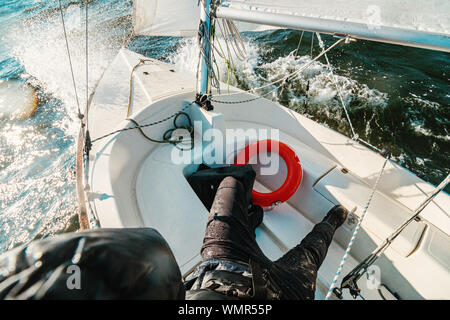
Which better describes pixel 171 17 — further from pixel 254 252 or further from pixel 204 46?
pixel 254 252

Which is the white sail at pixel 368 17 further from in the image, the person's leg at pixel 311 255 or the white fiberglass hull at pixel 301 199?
the person's leg at pixel 311 255

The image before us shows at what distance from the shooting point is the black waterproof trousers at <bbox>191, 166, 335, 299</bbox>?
111cm

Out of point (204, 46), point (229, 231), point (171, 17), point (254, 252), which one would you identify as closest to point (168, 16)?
point (171, 17)

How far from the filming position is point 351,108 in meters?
4.41

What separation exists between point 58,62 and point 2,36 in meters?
4.10

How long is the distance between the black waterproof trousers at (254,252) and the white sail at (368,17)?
→ 114cm

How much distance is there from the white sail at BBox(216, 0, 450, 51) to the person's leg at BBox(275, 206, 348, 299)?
125 cm

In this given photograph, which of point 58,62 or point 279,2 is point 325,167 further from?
point 58,62

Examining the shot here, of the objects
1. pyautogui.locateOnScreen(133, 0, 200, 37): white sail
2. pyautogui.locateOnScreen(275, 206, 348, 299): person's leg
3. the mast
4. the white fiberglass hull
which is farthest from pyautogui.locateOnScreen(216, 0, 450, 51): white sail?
pyautogui.locateOnScreen(133, 0, 200, 37): white sail

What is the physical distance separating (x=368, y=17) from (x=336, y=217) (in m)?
1.37

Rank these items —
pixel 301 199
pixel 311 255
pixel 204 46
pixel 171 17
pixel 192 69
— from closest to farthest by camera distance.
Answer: pixel 311 255 < pixel 204 46 < pixel 301 199 < pixel 171 17 < pixel 192 69

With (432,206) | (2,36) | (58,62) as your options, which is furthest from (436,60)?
(2,36)

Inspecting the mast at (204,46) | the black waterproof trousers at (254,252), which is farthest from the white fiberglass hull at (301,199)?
the black waterproof trousers at (254,252)

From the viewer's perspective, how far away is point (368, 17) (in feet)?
4.23
